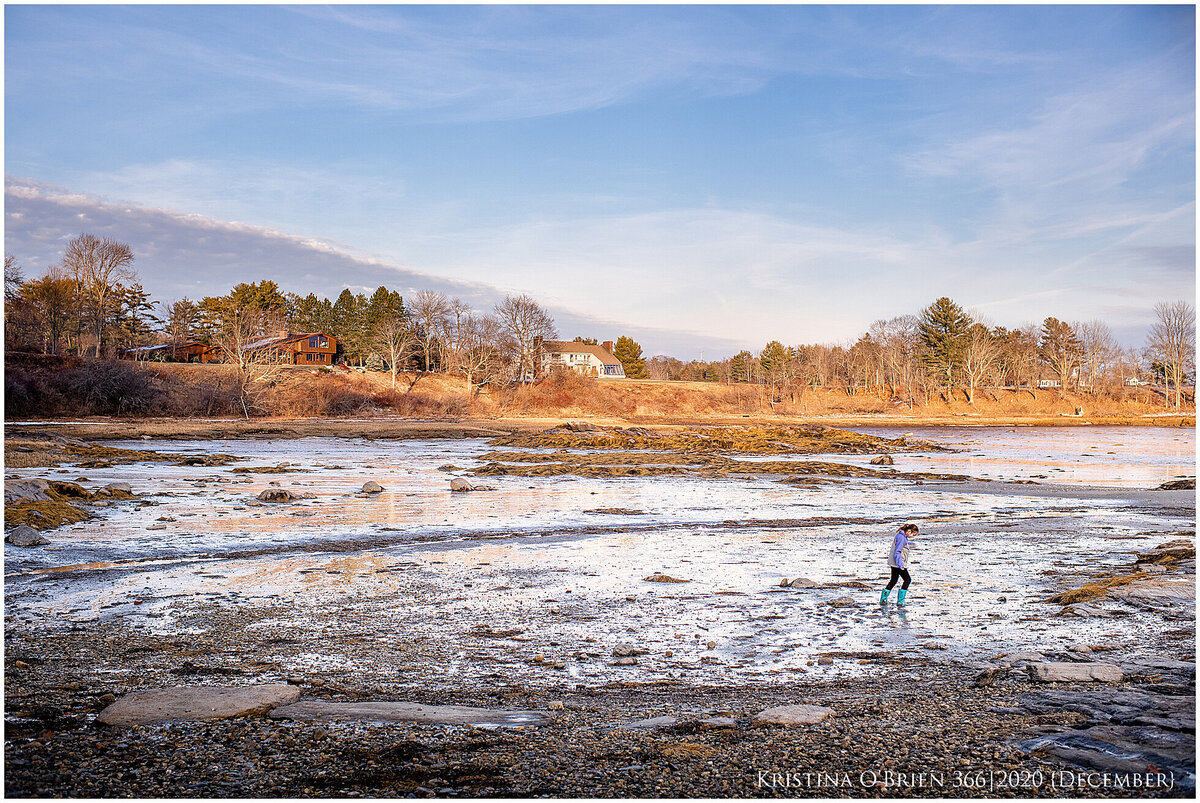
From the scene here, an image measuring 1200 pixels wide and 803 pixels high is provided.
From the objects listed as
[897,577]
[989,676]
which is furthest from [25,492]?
[989,676]

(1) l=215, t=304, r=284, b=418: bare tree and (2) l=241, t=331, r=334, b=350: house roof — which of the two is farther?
(2) l=241, t=331, r=334, b=350: house roof

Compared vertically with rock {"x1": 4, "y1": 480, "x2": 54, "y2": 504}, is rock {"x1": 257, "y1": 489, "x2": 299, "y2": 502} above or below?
below

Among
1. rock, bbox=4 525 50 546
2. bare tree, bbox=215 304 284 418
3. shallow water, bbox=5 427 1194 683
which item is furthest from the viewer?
bare tree, bbox=215 304 284 418

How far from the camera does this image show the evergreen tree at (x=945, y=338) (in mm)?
105938

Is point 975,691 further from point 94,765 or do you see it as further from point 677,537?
point 677,537

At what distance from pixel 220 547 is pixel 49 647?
608 centimetres

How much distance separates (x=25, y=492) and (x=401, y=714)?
14.4 metres

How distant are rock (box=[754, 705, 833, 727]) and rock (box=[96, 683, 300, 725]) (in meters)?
3.63

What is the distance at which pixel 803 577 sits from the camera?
12.0 metres

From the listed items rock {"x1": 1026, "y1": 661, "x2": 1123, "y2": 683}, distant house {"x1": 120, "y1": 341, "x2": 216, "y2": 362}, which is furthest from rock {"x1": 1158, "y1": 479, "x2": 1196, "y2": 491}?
distant house {"x1": 120, "y1": 341, "x2": 216, "y2": 362}

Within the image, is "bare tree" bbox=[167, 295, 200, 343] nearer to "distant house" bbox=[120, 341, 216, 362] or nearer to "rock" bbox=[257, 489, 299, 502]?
"distant house" bbox=[120, 341, 216, 362]

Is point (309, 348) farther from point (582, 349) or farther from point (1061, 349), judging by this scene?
point (1061, 349)

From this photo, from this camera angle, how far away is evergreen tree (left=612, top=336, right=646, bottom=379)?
134 metres

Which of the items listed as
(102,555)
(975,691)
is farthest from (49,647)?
(975,691)
